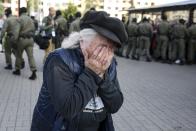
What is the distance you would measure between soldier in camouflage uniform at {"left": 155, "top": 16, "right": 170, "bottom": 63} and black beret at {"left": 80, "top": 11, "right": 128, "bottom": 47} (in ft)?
47.5

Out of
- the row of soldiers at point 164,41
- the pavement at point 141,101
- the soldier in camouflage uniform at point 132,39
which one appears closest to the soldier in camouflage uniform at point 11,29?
the pavement at point 141,101

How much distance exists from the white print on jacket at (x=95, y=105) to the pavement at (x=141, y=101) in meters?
3.85

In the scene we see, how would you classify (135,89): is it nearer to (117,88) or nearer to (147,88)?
(147,88)

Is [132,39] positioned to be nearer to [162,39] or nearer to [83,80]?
[162,39]

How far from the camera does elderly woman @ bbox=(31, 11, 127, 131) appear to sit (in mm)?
2137

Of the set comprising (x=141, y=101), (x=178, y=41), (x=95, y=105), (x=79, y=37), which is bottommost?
(x=141, y=101)

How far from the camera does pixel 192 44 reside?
16.2 metres

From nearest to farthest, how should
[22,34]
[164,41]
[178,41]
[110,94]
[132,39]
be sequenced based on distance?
[110,94]
[22,34]
[178,41]
[164,41]
[132,39]

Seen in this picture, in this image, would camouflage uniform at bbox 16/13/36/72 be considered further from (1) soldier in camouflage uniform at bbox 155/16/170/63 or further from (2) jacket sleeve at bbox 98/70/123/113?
(2) jacket sleeve at bbox 98/70/123/113

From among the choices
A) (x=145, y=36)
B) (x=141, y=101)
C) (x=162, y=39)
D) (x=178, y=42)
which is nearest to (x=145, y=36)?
(x=145, y=36)

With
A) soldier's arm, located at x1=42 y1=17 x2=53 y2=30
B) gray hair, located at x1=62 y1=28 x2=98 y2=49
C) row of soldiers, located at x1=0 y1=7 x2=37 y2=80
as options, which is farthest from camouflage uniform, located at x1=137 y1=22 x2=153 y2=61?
gray hair, located at x1=62 y1=28 x2=98 y2=49

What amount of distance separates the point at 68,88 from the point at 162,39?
48.8ft

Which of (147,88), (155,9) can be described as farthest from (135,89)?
(155,9)

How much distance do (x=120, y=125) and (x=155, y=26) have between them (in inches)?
470
